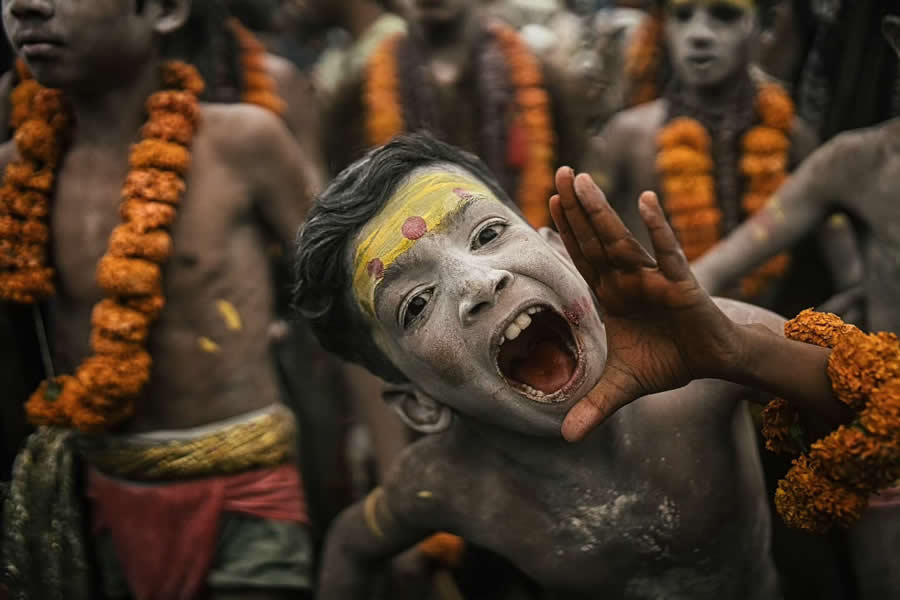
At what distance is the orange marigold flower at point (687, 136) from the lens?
3.52m

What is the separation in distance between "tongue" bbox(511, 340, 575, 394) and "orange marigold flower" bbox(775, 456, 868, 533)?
45 cm

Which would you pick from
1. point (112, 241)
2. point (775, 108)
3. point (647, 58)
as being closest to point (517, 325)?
point (112, 241)

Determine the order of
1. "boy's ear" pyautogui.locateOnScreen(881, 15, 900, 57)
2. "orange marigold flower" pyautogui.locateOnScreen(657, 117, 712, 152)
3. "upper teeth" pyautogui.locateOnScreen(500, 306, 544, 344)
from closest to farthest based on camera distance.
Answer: "upper teeth" pyautogui.locateOnScreen(500, 306, 544, 344)
"boy's ear" pyautogui.locateOnScreen(881, 15, 900, 57)
"orange marigold flower" pyautogui.locateOnScreen(657, 117, 712, 152)

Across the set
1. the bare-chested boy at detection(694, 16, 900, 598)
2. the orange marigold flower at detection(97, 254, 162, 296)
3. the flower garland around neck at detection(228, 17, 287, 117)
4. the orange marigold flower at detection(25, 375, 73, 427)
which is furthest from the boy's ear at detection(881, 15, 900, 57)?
the orange marigold flower at detection(25, 375, 73, 427)

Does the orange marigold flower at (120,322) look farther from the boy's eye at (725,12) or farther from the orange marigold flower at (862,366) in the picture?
the boy's eye at (725,12)

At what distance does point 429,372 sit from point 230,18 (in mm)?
2428

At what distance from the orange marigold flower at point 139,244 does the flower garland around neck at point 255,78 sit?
1243mm

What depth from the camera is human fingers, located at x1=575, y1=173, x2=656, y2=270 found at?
156 cm

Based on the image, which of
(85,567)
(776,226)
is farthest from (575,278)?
(85,567)

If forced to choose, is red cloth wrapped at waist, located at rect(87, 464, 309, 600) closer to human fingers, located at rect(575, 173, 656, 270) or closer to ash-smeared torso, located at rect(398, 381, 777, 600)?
ash-smeared torso, located at rect(398, 381, 777, 600)

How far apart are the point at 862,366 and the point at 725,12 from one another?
2305 mm

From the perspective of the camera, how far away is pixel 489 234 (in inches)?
77.9

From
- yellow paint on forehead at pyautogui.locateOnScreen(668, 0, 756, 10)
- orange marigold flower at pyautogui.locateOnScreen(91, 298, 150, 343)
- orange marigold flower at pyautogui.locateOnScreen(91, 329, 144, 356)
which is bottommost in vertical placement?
orange marigold flower at pyautogui.locateOnScreen(91, 329, 144, 356)

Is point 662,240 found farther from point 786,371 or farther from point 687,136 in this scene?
point 687,136
